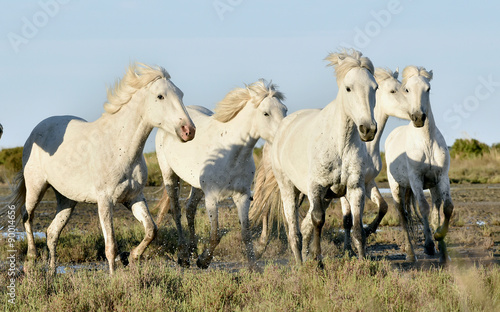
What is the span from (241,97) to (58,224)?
9.33ft

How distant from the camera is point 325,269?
23.9 feet

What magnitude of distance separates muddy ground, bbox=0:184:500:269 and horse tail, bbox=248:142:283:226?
2.08 feet

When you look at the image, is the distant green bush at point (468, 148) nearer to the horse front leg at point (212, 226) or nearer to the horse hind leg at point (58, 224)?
the horse front leg at point (212, 226)

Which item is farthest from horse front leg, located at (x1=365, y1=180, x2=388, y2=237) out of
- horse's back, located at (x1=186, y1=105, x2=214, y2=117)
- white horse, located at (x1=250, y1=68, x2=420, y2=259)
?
horse's back, located at (x1=186, y1=105, x2=214, y2=117)

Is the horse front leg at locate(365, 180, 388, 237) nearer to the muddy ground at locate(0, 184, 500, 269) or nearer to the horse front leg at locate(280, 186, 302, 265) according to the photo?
the muddy ground at locate(0, 184, 500, 269)

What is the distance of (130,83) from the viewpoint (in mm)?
7812

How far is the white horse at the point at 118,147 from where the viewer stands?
752 cm

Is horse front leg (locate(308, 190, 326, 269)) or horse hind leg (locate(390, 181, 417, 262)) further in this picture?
horse hind leg (locate(390, 181, 417, 262))

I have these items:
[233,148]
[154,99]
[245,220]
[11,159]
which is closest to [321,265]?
[245,220]

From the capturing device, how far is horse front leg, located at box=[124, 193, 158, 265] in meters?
7.71

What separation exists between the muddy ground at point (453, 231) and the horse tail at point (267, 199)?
2.08ft

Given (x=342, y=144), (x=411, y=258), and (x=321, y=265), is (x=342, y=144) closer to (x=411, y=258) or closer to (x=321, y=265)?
(x=321, y=265)

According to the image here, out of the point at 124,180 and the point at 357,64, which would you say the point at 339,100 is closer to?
the point at 357,64

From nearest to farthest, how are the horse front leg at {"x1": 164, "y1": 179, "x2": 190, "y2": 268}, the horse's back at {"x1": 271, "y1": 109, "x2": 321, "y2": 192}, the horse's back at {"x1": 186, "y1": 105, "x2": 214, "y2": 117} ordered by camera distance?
the horse's back at {"x1": 271, "y1": 109, "x2": 321, "y2": 192}
the horse front leg at {"x1": 164, "y1": 179, "x2": 190, "y2": 268}
the horse's back at {"x1": 186, "y1": 105, "x2": 214, "y2": 117}
